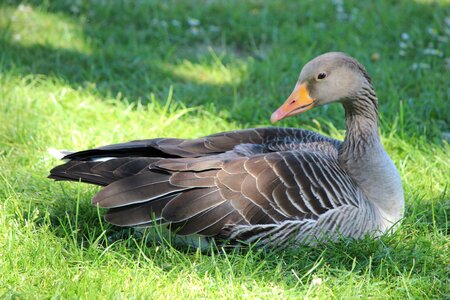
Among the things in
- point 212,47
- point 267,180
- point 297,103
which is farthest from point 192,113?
point 267,180

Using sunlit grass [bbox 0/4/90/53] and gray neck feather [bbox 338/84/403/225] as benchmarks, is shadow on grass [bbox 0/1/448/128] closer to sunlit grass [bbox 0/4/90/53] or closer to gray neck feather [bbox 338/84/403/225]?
sunlit grass [bbox 0/4/90/53]

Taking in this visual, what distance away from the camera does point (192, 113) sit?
565cm

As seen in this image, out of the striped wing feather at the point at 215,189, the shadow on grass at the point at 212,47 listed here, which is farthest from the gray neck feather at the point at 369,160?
the shadow on grass at the point at 212,47

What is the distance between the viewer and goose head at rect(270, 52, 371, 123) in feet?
13.2

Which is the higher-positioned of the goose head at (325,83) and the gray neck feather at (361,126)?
the goose head at (325,83)

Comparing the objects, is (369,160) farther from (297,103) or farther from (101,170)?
(101,170)

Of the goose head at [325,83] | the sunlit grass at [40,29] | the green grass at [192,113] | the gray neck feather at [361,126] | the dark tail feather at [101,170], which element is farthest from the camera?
the sunlit grass at [40,29]

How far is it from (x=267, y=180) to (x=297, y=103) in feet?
1.97

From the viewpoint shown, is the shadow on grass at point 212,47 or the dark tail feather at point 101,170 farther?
the shadow on grass at point 212,47

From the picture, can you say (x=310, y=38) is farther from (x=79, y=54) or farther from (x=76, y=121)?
(x=76, y=121)

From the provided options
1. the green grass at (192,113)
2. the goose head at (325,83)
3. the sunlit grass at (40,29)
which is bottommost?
the green grass at (192,113)

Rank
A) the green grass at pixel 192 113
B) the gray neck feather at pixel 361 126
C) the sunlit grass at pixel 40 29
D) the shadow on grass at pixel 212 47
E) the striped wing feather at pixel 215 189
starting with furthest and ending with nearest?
the sunlit grass at pixel 40 29 < the shadow on grass at pixel 212 47 < the gray neck feather at pixel 361 126 < the striped wing feather at pixel 215 189 < the green grass at pixel 192 113

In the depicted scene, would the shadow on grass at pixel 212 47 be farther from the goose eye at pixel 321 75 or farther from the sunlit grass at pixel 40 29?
the goose eye at pixel 321 75

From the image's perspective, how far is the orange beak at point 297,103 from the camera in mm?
4034
